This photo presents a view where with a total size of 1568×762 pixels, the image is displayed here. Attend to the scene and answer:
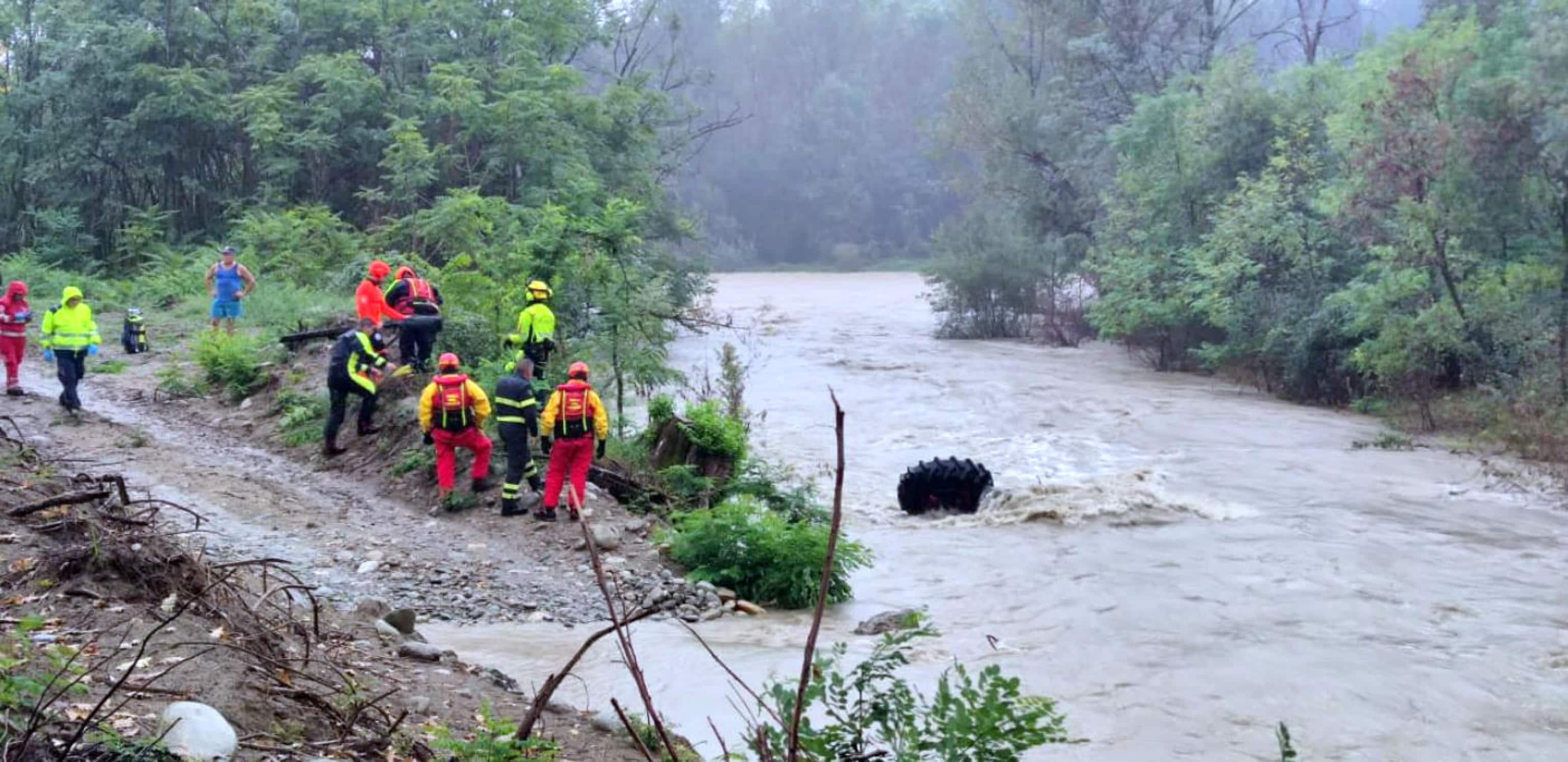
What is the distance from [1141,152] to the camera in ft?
122

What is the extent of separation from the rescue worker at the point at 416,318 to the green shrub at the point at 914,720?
41.7 ft

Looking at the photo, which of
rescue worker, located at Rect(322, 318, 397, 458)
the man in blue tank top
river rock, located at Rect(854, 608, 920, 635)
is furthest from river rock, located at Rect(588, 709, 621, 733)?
the man in blue tank top

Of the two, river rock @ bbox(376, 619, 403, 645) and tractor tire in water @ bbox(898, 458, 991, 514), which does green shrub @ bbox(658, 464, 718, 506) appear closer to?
tractor tire in water @ bbox(898, 458, 991, 514)

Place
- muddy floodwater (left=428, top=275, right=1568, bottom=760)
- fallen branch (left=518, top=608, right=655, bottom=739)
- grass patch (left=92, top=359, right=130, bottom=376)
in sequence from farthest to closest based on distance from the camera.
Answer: grass patch (left=92, top=359, right=130, bottom=376) → muddy floodwater (left=428, top=275, right=1568, bottom=760) → fallen branch (left=518, top=608, right=655, bottom=739)

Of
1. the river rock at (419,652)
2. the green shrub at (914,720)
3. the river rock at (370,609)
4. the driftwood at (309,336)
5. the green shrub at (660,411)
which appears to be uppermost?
the green shrub at (914,720)

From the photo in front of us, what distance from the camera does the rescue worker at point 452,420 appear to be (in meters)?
13.3

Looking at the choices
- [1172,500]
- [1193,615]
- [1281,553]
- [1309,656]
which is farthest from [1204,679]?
[1172,500]

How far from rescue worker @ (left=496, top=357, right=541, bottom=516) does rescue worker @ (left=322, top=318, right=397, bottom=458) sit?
2.08m

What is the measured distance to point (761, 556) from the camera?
12.4 meters

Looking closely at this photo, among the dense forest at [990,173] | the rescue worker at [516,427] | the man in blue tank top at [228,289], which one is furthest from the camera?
the dense forest at [990,173]

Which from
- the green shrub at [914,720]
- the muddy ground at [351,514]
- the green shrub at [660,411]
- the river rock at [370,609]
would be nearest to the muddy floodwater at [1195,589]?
the river rock at [370,609]

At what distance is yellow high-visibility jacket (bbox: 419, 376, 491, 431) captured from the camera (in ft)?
43.6

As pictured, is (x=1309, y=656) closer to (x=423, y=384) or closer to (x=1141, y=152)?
(x=423, y=384)

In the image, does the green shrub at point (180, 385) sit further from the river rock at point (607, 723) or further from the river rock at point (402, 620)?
the river rock at point (607, 723)
